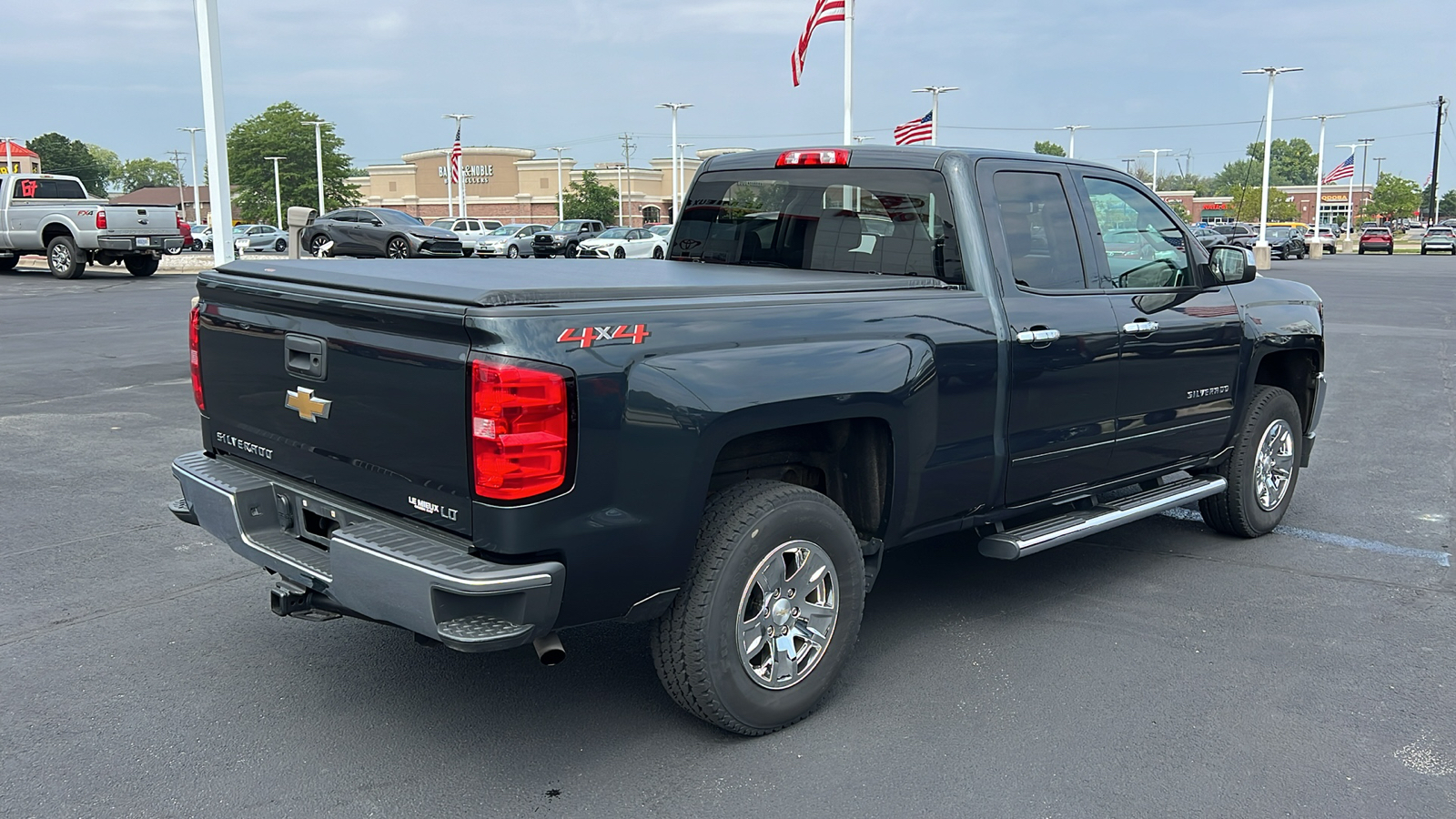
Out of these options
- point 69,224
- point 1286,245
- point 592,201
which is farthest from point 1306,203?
point 69,224

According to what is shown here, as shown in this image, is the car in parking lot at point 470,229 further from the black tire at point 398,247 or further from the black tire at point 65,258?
the black tire at point 65,258

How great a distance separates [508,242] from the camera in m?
41.4

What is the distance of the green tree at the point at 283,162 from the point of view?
93.2 meters

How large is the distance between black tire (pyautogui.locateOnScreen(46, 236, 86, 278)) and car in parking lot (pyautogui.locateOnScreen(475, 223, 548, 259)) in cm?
1386

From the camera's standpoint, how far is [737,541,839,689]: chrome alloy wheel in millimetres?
3773

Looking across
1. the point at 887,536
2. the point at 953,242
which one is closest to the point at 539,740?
the point at 887,536

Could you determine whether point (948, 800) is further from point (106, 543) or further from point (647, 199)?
point (647, 199)

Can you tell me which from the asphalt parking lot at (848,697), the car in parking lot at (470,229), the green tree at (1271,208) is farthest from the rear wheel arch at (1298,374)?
the green tree at (1271,208)

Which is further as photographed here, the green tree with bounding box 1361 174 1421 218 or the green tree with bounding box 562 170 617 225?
the green tree with bounding box 1361 174 1421 218

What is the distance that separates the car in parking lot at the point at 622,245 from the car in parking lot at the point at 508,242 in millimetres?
2454

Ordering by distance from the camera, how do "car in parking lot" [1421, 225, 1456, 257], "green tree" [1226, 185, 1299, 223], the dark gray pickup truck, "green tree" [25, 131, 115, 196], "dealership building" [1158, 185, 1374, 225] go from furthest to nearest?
1. "green tree" [25, 131, 115, 196]
2. "dealership building" [1158, 185, 1374, 225]
3. "green tree" [1226, 185, 1299, 223]
4. "car in parking lot" [1421, 225, 1456, 257]
5. the dark gray pickup truck

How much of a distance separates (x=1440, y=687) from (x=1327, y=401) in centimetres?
746

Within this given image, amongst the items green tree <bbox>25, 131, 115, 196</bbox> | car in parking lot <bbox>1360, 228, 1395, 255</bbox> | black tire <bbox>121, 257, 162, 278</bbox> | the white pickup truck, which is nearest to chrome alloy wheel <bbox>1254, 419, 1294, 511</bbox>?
the white pickup truck

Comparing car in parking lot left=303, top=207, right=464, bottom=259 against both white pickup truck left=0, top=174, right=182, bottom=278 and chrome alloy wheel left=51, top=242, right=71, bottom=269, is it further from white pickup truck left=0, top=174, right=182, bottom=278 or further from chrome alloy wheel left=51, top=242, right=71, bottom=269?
chrome alloy wheel left=51, top=242, right=71, bottom=269
